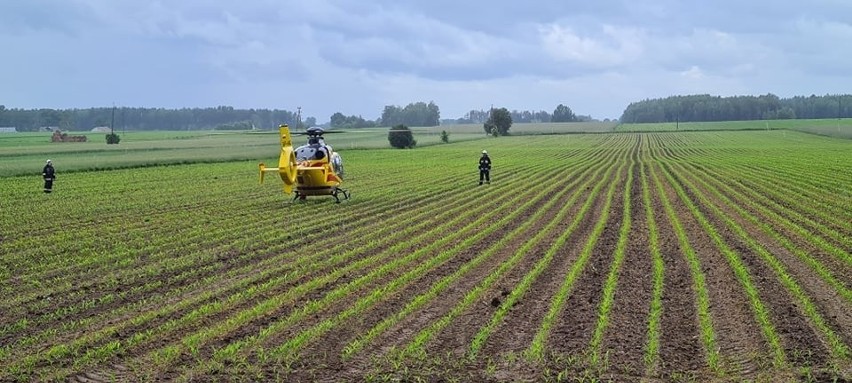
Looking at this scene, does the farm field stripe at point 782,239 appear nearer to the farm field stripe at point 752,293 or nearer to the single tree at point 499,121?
the farm field stripe at point 752,293

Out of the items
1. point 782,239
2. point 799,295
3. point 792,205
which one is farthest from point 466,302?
point 792,205

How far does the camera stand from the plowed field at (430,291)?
8062 mm

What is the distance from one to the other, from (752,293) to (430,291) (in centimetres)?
439

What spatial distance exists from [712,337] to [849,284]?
3.89 metres

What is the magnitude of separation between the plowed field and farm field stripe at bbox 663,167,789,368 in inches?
1.7

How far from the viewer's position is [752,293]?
430 inches

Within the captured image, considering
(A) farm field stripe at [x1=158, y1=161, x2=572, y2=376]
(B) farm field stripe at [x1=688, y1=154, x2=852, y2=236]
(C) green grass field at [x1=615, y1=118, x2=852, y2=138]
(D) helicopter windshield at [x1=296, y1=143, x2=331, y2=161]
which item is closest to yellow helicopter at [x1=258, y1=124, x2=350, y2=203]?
(D) helicopter windshield at [x1=296, y1=143, x2=331, y2=161]

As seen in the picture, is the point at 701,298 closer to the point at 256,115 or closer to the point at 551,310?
the point at 551,310

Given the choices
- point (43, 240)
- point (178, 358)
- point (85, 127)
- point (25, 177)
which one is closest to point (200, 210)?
point (43, 240)

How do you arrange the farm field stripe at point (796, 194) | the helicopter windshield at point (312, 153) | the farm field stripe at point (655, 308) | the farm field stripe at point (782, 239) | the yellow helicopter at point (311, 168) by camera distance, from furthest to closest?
the helicopter windshield at point (312, 153) < the yellow helicopter at point (311, 168) < the farm field stripe at point (796, 194) < the farm field stripe at point (782, 239) < the farm field stripe at point (655, 308)

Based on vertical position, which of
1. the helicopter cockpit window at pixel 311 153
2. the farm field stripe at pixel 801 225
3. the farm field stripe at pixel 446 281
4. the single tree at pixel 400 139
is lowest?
the farm field stripe at pixel 446 281

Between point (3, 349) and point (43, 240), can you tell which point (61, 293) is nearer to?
point (3, 349)

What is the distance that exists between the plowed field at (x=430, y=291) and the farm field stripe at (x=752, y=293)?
0.14ft

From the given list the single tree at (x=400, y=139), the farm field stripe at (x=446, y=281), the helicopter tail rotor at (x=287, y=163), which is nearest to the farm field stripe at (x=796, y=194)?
the farm field stripe at (x=446, y=281)
